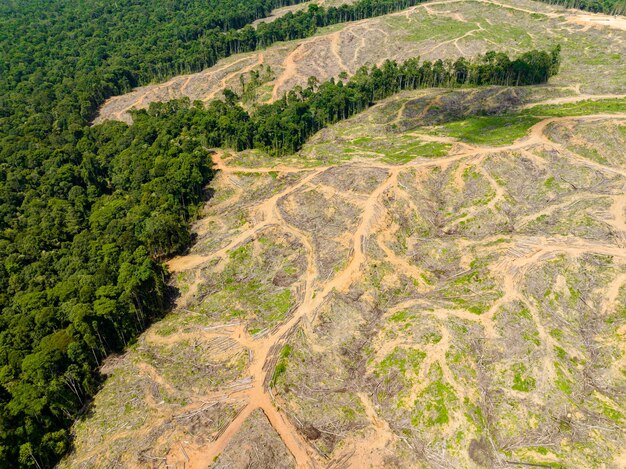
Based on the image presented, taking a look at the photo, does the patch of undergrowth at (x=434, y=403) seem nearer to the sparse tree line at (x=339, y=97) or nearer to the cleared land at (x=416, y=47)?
the sparse tree line at (x=339, y=97)

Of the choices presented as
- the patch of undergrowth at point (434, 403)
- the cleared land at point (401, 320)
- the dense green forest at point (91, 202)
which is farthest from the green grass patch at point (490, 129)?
the patch of undergrowth at point (434, 403)

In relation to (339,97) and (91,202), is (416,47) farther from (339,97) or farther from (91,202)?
(91,202)

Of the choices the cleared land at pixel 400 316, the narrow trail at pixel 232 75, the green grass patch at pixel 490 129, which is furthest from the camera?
the narrow trail at pixel 232 75

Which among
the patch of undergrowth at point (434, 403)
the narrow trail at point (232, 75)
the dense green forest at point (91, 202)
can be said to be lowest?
the patch of undergrowth at point (434, 403)

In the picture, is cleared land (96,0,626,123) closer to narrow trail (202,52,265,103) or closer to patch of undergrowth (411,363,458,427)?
narrow trail (202,52,265,103)

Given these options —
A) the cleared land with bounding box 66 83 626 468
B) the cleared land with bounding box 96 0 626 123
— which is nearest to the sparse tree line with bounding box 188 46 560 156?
the cleared land with bounding box 96 0 626 123

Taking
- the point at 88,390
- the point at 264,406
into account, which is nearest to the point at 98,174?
the point at 88,390

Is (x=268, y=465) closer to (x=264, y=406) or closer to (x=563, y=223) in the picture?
(x=264, y=406)
